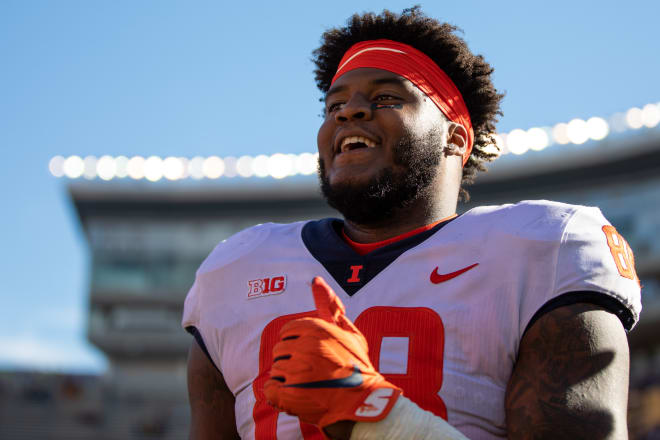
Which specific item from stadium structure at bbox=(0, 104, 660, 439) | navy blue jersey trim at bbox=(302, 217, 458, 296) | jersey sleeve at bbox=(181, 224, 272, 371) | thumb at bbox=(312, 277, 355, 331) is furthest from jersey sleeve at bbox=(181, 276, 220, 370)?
stadium structure at bbox=(0, 104, 660, 439)

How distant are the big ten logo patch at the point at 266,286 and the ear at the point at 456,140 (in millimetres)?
715

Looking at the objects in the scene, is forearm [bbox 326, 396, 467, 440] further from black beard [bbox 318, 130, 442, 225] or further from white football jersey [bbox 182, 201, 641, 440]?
black beard [bbox 318, 130, 442, 225]

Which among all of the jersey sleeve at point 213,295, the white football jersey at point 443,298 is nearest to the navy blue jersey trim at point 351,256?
the white football jersey at point 443,298

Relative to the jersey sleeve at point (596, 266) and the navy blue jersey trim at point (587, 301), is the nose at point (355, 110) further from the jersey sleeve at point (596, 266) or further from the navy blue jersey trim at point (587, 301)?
the navy blue jersey trim at point (587, 301)

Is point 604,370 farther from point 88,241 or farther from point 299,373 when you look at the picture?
point 88,241

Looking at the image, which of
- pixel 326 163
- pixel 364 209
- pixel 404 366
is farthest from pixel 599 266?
pixel 326 163

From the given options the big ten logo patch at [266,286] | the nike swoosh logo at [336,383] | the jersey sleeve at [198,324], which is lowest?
the nike swoosh logo at [336,383]

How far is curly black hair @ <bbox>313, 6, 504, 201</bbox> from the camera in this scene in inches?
109

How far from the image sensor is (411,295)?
7.02 ft

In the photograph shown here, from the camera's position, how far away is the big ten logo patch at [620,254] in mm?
1995

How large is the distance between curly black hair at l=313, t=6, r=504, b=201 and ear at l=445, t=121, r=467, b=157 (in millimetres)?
198

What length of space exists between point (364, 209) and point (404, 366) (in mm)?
587

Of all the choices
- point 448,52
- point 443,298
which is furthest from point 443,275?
point 448,52

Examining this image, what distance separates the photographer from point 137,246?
36781mm
